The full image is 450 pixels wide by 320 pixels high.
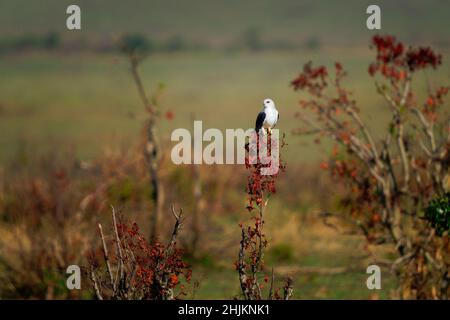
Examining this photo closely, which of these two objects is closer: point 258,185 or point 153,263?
point 258,185

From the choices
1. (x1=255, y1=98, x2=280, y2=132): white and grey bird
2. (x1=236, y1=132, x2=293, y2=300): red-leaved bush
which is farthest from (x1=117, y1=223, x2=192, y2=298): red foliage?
(x1=255, y1=98, x2=280, y2=132): white and grey bird

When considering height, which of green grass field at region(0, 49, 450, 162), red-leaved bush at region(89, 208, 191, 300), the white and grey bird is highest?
green grass field at region(0, 49, 450, 162)

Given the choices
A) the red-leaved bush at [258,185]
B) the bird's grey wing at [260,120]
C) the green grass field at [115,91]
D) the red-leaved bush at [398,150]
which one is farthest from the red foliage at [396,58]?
the green grass field at [115,91]

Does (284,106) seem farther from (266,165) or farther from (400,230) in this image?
(266,165)

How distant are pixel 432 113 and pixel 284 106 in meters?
60.4

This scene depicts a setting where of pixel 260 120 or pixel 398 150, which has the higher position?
pixel 398 150

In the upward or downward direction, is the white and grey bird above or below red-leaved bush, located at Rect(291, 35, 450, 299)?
below

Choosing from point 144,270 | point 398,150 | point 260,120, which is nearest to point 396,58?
point 398,150

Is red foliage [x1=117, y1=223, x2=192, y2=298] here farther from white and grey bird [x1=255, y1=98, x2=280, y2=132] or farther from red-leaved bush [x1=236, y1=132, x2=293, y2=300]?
white and grey bird [x1=255, y1=98, x2=280, y2=132]

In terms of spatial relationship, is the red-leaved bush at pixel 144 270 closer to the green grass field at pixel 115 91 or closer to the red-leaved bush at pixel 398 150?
the red-leaved bush at pixel 398 150

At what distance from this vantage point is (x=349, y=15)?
309 feet

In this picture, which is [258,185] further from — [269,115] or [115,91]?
[115,91]

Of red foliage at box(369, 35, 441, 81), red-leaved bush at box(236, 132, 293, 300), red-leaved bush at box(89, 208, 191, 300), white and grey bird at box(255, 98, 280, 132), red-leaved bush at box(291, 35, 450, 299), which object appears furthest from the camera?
red foliage at box(369, 35, 441, 81)
